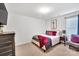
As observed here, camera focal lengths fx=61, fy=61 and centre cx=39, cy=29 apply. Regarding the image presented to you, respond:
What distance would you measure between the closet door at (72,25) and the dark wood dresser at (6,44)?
3420 mm

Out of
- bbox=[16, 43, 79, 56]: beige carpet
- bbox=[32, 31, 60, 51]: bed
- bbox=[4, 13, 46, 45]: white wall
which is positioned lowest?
bbox=[16, 43, 79, 56]: beige carpet

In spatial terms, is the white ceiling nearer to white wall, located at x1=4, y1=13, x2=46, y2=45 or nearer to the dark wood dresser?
white wall, located at x1=4, y1=13, x2=46, y2=45

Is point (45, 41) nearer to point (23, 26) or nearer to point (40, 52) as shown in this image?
point (40, 52)

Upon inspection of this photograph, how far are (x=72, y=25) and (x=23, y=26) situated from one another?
2.92m

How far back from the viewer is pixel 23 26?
3.10m

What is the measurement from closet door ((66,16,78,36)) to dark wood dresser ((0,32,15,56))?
11.2 feet

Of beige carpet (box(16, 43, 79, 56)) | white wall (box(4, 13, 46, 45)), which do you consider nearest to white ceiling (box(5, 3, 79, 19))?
white wall (box(4, 13, 46, 45))

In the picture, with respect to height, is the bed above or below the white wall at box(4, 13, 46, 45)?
below

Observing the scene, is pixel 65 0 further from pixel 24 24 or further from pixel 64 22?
pixel 64 22

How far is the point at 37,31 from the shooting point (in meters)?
3.26

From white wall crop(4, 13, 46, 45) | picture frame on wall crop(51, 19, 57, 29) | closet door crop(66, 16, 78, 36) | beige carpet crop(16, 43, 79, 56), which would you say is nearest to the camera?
beige carpet crop(16, 43, 79, 56)

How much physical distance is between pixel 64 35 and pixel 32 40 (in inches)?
82.6

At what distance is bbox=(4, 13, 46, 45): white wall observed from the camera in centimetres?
290

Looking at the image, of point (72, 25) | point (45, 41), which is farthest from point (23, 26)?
point (72, 25)
